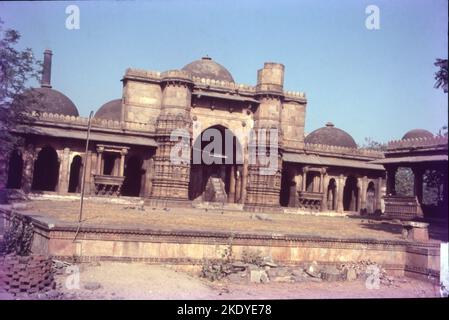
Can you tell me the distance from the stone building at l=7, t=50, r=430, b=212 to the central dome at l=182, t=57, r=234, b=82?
0.23ft

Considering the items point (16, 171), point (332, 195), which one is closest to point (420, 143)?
point (332, 195)

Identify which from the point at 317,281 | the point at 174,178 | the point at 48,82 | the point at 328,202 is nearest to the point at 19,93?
the point at 174,178

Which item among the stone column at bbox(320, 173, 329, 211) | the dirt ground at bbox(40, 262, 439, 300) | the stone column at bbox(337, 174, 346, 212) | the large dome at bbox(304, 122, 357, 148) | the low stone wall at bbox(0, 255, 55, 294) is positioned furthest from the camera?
the large dome at bbox(304, 122, 357, 148)

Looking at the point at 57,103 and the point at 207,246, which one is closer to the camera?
the point at 207,246

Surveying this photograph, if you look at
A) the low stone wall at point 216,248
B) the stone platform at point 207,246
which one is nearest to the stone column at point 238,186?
the stone platform at point 207,246

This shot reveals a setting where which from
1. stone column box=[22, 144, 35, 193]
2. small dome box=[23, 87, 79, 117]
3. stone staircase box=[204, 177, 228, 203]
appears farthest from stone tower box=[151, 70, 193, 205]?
small dome box=[23, 87, 79, 117]

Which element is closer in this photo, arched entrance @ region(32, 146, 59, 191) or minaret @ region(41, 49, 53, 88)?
arched entrance @ region(32, 146, 59, 191)

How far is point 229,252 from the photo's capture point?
36.9 feet

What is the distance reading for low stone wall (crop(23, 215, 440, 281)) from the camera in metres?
10.0

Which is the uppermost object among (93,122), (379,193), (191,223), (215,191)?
(93,122)

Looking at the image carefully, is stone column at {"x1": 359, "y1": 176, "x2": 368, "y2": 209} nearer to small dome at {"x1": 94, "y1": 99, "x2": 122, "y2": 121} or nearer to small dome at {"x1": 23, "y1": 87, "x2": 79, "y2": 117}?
small dome at {"x1": 94, "y1": 99, "x2": 122, "y2": 121}

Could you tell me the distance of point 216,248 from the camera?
11.2 meters

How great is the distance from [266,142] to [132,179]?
829cm

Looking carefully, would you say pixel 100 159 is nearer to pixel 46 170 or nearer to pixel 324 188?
pixel 46 170
